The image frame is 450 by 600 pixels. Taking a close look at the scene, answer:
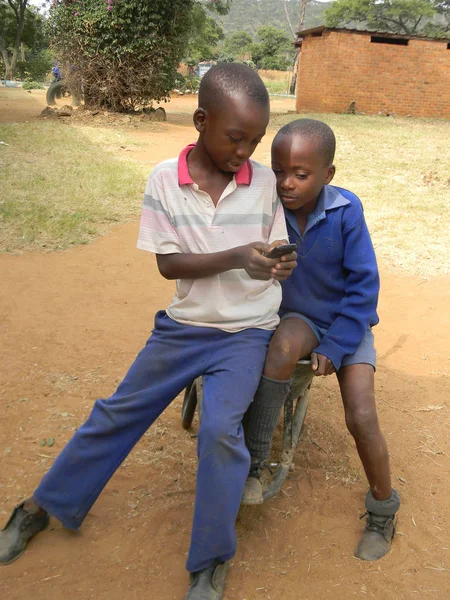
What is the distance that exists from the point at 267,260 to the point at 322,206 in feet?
1.81

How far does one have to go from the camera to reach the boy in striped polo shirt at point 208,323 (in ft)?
5.93

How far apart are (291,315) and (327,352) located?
209mm

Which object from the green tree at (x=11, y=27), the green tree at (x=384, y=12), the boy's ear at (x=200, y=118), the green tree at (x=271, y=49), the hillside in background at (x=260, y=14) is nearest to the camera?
the boy's ear at (x=200, y=118)

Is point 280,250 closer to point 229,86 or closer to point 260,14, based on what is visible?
point 229,86

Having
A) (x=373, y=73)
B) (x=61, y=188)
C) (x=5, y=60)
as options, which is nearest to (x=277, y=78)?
(x=5, y=60)

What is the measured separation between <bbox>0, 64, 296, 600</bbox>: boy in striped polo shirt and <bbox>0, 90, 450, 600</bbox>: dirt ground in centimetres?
18

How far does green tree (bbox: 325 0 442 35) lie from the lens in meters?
34.8

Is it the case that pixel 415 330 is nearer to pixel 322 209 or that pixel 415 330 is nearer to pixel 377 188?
pixel 322 209

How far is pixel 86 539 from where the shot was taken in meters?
2.14

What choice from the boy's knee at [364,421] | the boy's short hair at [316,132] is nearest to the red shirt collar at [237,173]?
the boy's short hair at [316,132]

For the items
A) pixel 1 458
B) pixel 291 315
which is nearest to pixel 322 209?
pixel 291 315

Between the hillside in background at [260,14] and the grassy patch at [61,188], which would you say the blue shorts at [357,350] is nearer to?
the grassy patch at [61,188]

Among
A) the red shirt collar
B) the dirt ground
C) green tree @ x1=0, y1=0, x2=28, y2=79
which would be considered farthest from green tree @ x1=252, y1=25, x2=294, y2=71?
the red shirt collar

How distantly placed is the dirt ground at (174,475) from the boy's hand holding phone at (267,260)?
1.05m
